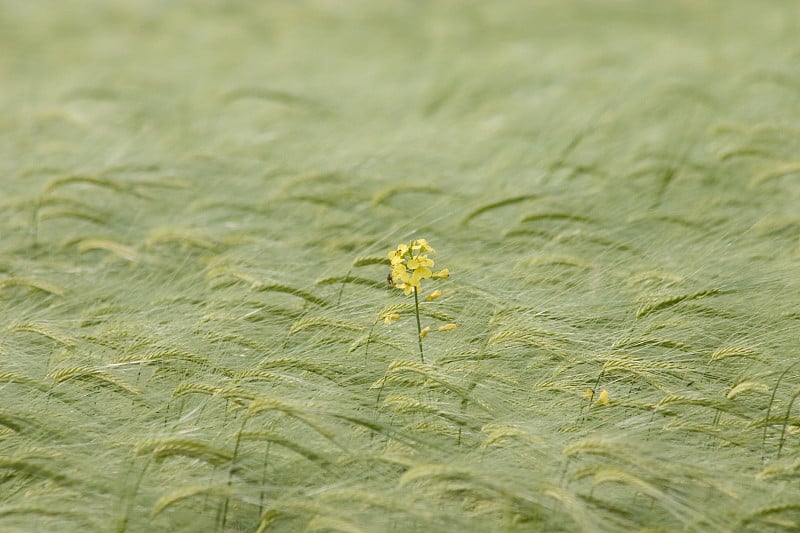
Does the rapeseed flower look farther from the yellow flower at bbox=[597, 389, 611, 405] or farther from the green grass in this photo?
the yellow flower at bbox=[597, 389, 611, 405]

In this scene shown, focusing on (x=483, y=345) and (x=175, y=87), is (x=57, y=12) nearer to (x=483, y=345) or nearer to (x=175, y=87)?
(x=175, y=87)

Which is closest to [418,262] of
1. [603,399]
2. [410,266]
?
[410,266]

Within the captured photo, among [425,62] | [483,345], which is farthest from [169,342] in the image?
[425,62]

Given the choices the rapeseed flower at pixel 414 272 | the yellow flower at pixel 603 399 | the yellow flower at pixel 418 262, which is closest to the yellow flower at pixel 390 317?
the rapeseed flower at pixel 414 272

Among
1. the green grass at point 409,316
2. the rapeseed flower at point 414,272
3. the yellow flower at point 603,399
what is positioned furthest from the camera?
the rapeseed flower at point 414,272

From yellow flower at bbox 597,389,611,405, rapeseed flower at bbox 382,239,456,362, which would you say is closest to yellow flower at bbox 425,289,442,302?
rapeseed flower at bbox 382,239,456,362

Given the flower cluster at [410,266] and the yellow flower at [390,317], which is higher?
the flower cluster at [410,266]

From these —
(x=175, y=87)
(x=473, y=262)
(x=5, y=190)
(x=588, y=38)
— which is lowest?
(x=473, y=262)

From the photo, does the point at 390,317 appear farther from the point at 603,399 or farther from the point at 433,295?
the point at 603,399

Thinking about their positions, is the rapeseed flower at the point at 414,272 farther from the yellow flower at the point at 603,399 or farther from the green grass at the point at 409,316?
the yellow flower at the point at 603,399
